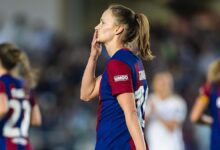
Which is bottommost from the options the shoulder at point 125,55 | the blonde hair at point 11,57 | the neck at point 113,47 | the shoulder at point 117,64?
the blonde hair at point 11,57

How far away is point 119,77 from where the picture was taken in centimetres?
637

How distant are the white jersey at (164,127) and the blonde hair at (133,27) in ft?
18.9

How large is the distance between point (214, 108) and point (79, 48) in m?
8.96

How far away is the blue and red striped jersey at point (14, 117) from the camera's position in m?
8.18

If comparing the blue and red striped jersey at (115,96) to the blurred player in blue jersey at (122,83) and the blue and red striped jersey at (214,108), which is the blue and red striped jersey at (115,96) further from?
the blue and red striped jersey at (214,108)

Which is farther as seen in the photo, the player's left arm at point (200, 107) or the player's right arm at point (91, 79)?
the player's left arm at point (200, 107)

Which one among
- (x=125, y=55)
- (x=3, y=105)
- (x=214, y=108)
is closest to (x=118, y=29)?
(x=125, y=55)

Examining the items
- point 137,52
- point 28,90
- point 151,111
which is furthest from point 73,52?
point 137,52

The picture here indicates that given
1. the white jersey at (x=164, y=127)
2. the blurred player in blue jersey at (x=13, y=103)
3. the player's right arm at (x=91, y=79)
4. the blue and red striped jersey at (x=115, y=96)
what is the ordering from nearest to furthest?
the blue and red striped jersey at (x=115, y=96) < the player's right arm at (x=91, y=79) < the blurred player in blue jersey at (x=13, y=103) < the white jersey at (x=164, y=127)

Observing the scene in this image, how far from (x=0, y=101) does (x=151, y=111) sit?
4.76 meters

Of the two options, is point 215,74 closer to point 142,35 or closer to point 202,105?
point 202,105

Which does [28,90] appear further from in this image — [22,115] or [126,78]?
[126,78]

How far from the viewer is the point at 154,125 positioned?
41.0 feet

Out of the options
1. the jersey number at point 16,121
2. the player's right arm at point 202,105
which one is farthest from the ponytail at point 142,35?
the player's right arm at point 202,105
